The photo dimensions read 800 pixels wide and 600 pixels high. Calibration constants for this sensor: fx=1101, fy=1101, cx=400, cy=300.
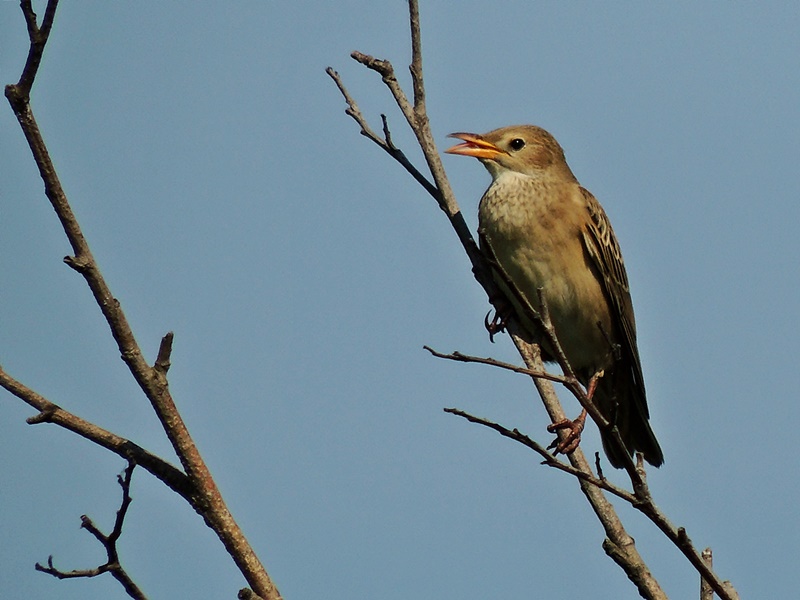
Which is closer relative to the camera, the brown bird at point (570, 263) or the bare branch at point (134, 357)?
the bare branch at point (134, 357)

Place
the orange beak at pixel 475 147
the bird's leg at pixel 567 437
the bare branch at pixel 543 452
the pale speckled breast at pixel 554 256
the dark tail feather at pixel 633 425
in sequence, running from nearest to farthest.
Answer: the bare branch at pixel 543 452, the bird's leg at pixel 567 437, the pale speckled breast at pixel 554 256, the dark tail feather at pixel 633 425, the orange beak at pixel 475 147

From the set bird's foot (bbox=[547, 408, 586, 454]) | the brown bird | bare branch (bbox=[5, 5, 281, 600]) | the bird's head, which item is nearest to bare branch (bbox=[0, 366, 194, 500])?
bare branch (bbox=[5, 5, 281, 600])

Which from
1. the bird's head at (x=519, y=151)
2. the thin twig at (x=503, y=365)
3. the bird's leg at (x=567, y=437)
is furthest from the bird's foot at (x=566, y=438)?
the bird's head at (x=519, y=151)

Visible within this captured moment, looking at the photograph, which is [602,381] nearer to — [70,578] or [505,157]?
[505,157]

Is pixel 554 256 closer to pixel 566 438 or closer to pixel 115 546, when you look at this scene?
pixel 566 438

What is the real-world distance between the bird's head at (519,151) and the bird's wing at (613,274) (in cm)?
38

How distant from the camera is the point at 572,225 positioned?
23.5 feet

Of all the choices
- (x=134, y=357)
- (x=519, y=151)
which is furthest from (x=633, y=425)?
(x=134, y=357)

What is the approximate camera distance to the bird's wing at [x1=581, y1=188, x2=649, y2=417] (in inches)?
285

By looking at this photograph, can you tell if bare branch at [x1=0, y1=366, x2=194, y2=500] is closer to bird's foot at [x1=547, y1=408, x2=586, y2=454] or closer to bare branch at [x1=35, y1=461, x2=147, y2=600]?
bare branch at [x1=35, y1=461, x2=147, y2=600]

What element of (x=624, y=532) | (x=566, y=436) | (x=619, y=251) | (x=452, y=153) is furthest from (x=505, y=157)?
(x=624, y=532)

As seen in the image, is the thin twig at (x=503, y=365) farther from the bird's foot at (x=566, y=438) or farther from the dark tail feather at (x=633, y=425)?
the dark tail feather at (x=633, y=425)

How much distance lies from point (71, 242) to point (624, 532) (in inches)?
89.8

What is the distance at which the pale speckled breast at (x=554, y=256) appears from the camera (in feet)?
22.9
